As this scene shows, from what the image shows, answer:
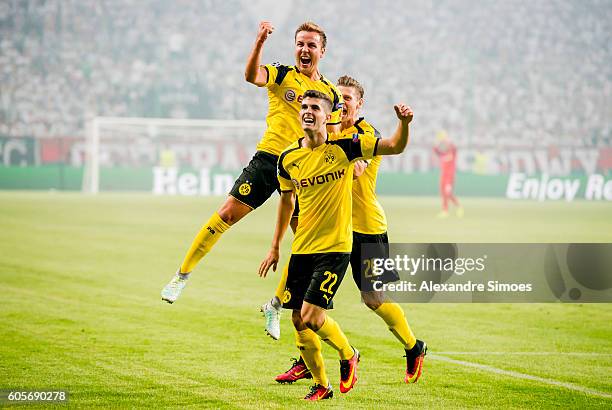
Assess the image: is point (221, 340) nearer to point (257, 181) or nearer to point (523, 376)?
point (257, 181)

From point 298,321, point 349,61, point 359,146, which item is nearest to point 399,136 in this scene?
point 359,146

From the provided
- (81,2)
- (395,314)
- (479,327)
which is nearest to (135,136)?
(81,2)

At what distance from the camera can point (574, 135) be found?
140 feet

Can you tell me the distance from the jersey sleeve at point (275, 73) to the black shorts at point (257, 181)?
0.63m

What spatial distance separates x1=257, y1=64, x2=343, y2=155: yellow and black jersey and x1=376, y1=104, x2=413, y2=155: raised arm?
162 centimetres

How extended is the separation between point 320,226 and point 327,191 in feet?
0.80

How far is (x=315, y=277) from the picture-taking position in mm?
6543

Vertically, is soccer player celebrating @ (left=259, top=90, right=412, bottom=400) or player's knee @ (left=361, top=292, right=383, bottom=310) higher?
soccer player celebrating @ (left=259, top=90, right=412, bottom=400)

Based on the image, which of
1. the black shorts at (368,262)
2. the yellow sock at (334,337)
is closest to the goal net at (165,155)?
the black shorts at (368,262)

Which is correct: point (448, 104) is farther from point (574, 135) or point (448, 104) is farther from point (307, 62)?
point (307, 62)

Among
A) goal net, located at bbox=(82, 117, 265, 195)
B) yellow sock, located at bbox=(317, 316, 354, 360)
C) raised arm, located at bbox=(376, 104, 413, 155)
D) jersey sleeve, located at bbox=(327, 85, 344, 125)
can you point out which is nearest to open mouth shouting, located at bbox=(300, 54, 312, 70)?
jersey sleeve, located at bbox=(327, 85, 344, 125)

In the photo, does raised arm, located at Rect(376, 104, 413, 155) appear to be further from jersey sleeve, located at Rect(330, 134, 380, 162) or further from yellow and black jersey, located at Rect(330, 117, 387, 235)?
yellow and black jersey, located at Rect(330, 117, 387, 235)

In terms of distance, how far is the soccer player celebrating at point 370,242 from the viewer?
7.47 m

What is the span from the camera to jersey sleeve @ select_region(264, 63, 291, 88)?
8117 mm
